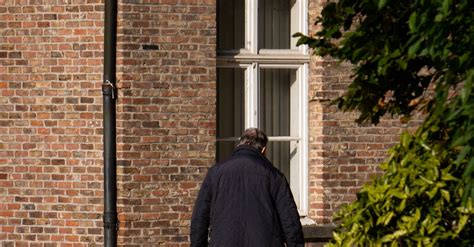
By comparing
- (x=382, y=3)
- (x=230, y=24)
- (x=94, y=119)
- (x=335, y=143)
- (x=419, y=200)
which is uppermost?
(x=230, y=24)

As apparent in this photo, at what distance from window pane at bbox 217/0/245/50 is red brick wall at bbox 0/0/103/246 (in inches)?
48.9

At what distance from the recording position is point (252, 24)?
12508mm

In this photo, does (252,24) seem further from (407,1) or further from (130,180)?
(407,1)

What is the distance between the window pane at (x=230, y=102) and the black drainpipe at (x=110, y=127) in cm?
120

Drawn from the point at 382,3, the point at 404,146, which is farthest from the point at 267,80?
the point at 382,3

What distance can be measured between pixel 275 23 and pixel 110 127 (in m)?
2.01

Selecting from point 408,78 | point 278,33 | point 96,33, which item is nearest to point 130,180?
point 96,33

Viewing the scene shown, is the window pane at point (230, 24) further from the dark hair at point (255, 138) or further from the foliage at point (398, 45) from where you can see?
the foliage at point (398, 45)

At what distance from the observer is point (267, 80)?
41.9 ft

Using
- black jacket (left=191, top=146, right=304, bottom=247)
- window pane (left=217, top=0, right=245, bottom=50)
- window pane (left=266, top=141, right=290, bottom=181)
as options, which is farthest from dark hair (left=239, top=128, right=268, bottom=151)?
window pane (left=266, top=141, right=290, bottom=181)

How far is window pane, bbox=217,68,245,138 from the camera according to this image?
12539 millimetres

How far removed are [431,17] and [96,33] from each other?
6600mm

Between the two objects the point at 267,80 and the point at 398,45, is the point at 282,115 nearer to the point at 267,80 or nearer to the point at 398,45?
the point at 267,80

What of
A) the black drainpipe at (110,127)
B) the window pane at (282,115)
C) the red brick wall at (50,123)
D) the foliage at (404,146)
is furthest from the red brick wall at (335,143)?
the foliage at (404,146)
